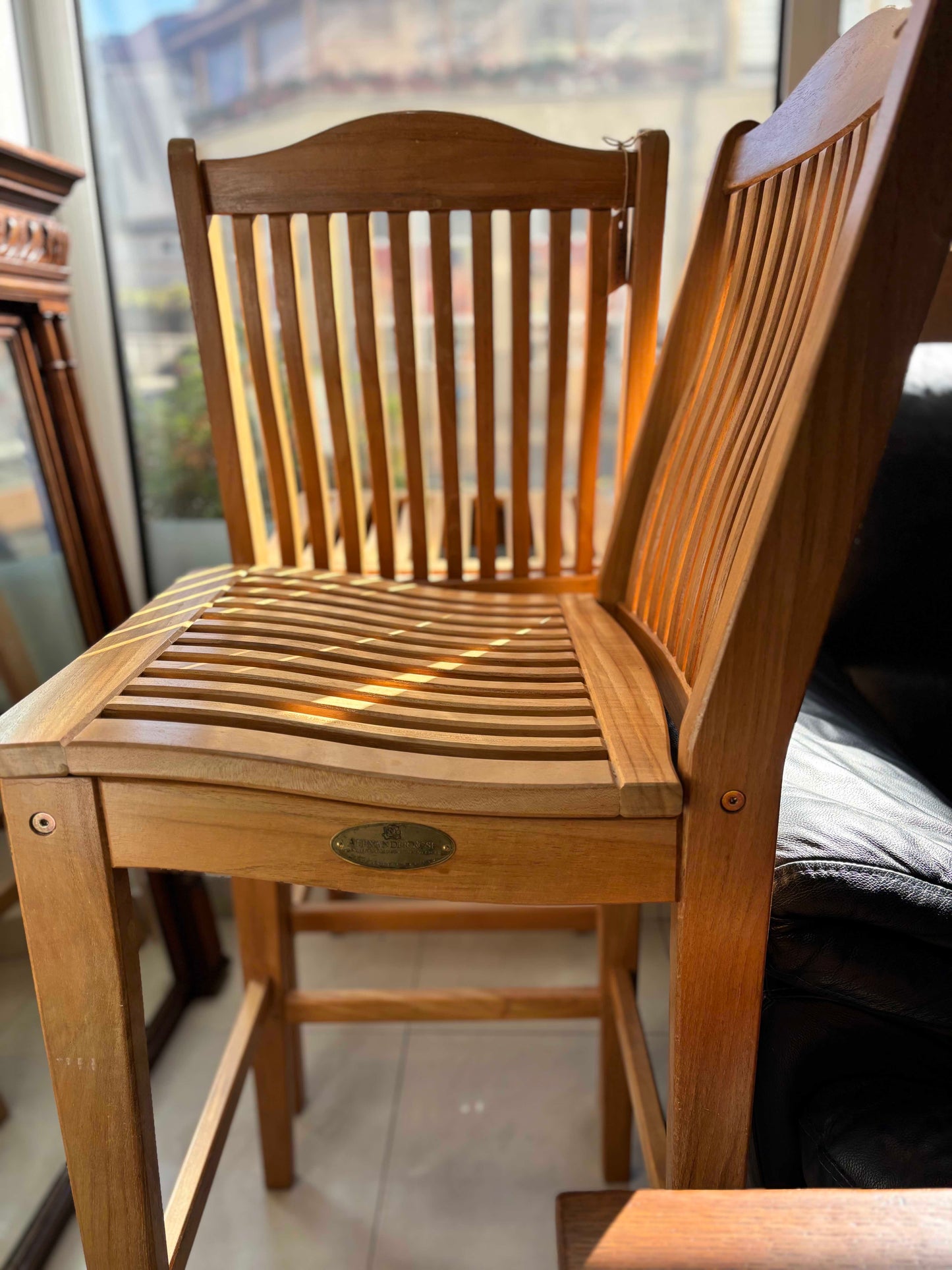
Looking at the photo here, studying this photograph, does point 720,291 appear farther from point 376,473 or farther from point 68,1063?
point 68,1063

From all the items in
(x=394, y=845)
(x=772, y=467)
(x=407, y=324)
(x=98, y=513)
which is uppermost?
(x=407, y=324)

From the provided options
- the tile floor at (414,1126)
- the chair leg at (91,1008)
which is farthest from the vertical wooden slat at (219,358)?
the tile floor at (414,1126)

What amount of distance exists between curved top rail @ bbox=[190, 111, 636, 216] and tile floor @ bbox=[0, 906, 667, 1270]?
1020 mm

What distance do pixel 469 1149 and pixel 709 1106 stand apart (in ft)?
2.29

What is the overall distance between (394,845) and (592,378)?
1.87 feet

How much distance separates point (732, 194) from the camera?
87cm

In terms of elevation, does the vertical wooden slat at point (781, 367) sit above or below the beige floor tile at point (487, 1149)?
above

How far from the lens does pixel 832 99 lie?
0.63 metres

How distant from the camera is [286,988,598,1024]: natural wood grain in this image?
1.12 metres

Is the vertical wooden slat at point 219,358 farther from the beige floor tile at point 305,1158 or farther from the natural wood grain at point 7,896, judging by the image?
the beige floor tile at point 305,1158

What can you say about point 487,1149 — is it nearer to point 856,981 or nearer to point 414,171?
point 856,981

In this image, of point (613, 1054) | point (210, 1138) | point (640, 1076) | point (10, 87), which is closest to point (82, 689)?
point (210, 1138)

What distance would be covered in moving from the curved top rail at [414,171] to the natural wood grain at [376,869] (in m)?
0.58

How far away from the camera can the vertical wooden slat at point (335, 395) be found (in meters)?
0.92
